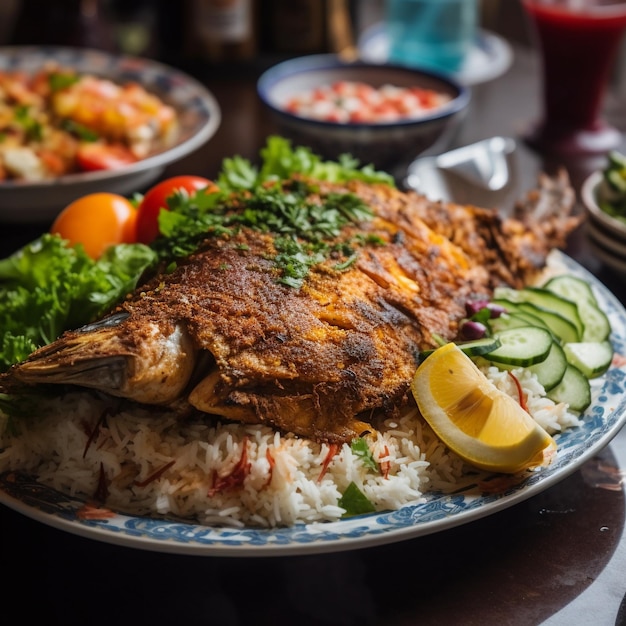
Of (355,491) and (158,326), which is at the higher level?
(158,326)

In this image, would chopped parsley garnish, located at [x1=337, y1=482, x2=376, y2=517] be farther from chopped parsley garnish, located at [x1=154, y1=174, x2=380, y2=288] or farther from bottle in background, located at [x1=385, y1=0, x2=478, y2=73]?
bottle in background, located at [x1=385, y1=0, x2=478, y2=73]

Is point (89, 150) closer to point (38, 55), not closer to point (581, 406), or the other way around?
point (38, 55)

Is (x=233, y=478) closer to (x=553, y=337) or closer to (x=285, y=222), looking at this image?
(x=285, y=222)

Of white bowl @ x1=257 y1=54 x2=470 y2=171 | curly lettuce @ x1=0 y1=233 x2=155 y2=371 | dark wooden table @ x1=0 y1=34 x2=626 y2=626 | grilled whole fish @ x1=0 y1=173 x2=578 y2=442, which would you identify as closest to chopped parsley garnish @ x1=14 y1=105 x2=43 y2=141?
white bowl @ x1=257 y1=54 x2=470 y2=171

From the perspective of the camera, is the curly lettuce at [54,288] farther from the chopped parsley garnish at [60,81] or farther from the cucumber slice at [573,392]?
the chopped parsley garnish at [60,81]

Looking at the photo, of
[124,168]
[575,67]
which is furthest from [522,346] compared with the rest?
[575,67]

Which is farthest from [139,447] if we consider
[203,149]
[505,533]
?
[203,149]
